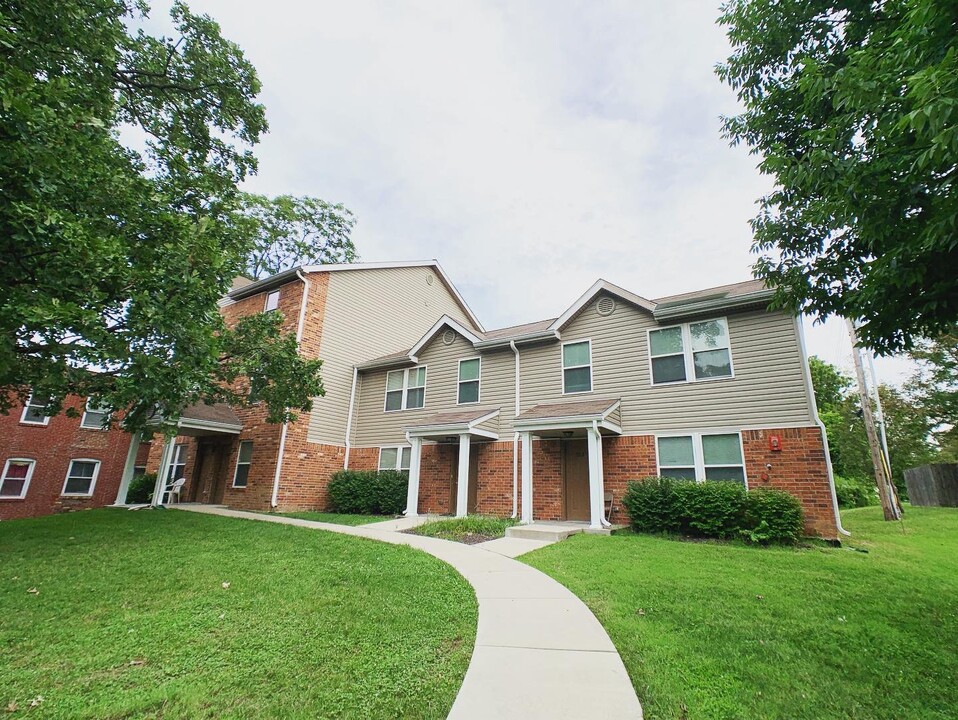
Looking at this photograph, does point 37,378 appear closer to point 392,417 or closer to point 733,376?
point 392,417

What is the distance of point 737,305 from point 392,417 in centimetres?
1110

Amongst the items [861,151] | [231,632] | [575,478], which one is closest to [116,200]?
[231,632]

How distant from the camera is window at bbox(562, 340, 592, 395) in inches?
498

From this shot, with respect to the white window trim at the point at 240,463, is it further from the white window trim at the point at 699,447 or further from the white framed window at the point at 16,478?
the white window trim at the point at 699,447

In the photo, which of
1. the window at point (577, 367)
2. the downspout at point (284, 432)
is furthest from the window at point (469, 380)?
the downspout at point (284, 432)

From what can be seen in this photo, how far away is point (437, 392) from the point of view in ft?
50.0

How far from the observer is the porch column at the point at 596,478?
10398mm

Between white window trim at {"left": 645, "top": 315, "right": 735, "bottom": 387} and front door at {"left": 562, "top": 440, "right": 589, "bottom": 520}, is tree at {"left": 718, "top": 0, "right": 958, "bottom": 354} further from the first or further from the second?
front door at {"left": 562, "top": 440, "right": 589, "bottom": 520}

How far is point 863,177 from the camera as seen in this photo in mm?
4289

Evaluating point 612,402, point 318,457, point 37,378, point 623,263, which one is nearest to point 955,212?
point 612,402

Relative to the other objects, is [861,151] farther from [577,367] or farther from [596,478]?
[577,367]

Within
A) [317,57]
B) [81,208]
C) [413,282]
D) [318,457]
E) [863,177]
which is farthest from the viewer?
[413,282]

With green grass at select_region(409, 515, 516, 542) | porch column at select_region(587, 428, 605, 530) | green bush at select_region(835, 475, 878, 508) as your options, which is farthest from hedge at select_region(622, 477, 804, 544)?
green bush at select_region(835, 475, 878, 508)

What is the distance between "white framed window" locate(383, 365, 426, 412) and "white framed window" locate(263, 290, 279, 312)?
484 cm
